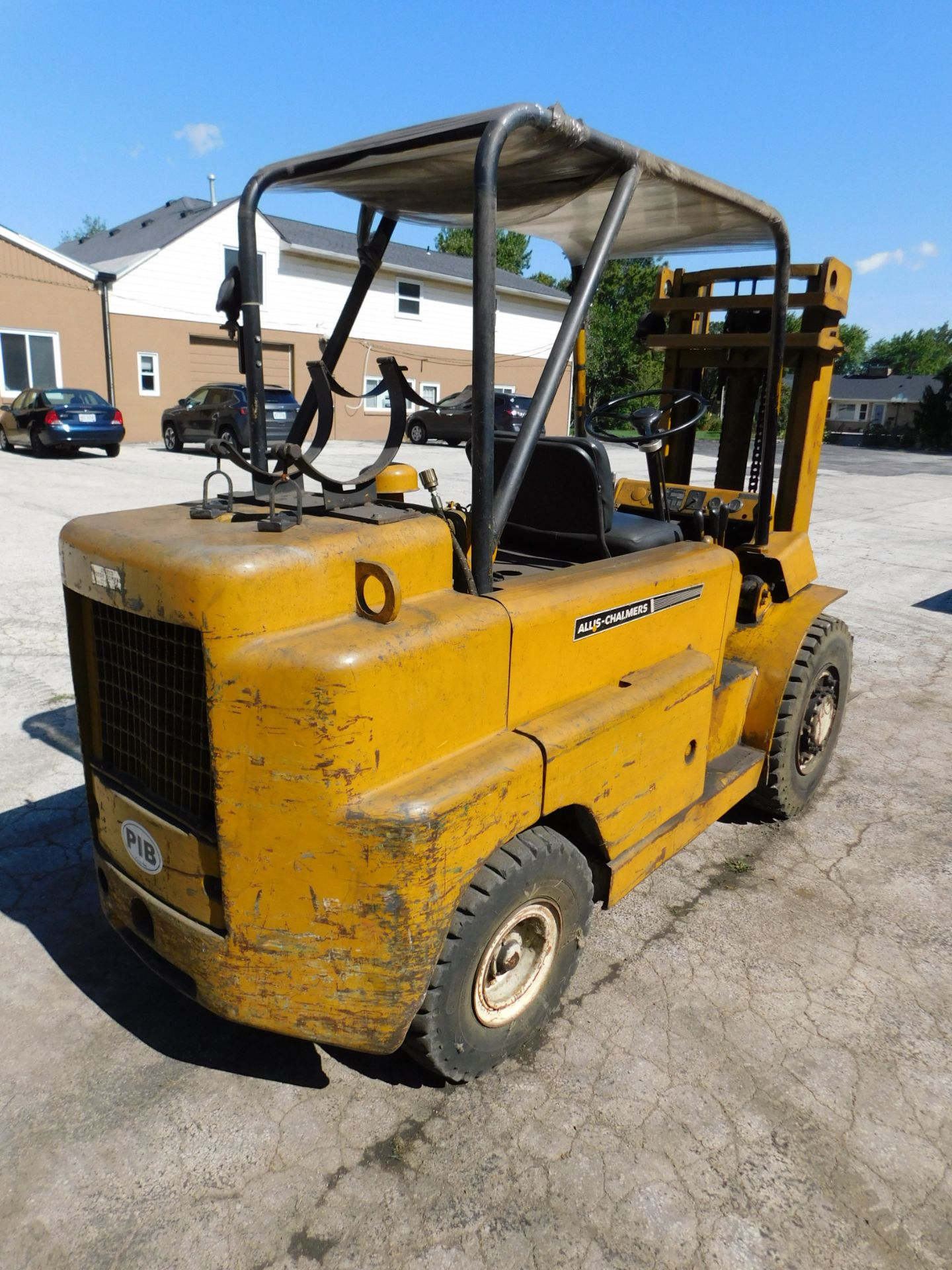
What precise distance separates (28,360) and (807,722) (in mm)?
23814

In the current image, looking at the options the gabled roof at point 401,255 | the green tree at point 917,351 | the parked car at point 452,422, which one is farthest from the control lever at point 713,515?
the green tree at point 917,351

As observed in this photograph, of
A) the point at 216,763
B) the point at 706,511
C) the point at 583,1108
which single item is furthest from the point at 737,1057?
the point at 706,511

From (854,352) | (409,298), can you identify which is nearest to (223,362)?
(409,298)

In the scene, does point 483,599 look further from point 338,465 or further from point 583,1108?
point 338,465

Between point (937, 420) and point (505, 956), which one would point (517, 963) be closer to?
point (505, 956)

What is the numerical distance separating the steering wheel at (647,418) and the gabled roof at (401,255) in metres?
21.6

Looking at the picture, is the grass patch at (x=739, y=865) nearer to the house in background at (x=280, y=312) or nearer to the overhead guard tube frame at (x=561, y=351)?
the overhead guard tube frame at (x=561, y=351)

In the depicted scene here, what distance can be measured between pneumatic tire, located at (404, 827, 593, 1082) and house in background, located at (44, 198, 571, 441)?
2025 cm

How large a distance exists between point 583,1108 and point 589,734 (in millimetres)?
1153

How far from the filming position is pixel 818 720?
15.2ft

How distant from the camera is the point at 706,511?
167 inches

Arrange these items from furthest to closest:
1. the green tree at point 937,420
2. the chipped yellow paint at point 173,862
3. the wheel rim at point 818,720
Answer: the green tree at point 937,420, the wheel rim at point 818,720, the chipped yellow paint at point 173,862

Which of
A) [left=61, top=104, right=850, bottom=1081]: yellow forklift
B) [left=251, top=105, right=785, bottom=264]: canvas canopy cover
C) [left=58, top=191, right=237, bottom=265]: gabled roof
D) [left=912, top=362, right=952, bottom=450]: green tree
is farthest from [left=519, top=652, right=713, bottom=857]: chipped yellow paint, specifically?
[left=912, top=362, right=952, bottom=450]: green tree

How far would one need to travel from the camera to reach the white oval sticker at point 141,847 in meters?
2.60
